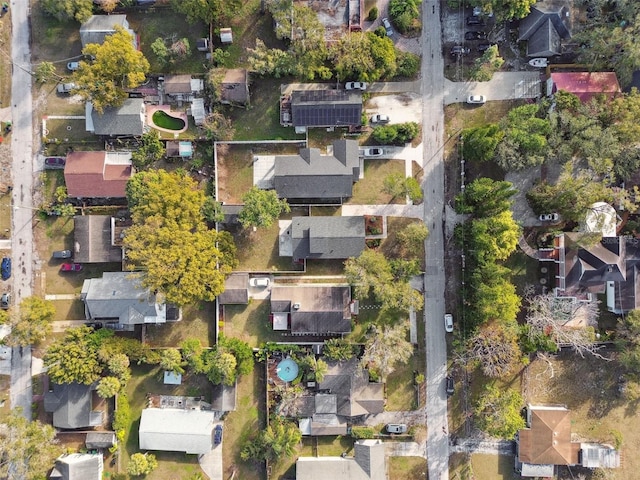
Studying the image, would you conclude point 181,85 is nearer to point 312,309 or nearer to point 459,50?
point 312,309

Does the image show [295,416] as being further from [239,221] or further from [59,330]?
[59,330]

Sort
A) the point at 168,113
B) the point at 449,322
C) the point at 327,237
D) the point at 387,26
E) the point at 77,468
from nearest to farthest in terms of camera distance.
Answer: the point at 77,468
the point at 327,237
the point at 449,322
the point at 387,26
the point at 168,113

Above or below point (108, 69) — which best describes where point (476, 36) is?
above

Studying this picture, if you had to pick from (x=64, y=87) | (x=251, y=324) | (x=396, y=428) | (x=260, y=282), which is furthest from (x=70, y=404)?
(x=396, y=428)

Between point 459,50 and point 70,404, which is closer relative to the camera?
point 70,404

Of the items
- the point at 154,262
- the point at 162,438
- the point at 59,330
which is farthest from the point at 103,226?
the point at 162,438

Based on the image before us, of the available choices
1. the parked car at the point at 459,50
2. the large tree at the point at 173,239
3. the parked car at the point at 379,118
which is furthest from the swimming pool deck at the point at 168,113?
the parked car at the point at 459,50
